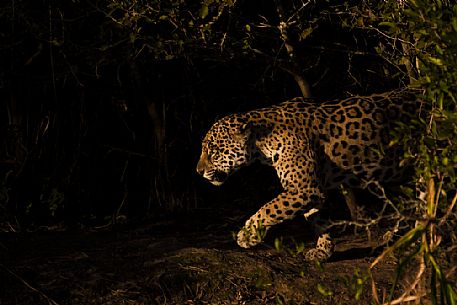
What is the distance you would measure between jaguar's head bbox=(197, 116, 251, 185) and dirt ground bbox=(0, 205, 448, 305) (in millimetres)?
677

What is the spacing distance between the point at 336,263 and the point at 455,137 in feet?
9.44

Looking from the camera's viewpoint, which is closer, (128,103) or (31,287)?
(31,287)

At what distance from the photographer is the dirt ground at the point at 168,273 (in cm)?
580

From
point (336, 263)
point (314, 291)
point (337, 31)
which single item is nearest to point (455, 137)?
point (314, 291)

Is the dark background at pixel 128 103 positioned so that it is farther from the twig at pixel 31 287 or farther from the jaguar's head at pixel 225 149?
the twig at pixel 31 287

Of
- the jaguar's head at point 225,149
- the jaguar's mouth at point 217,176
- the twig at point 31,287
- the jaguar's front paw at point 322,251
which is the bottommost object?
the jaguar's front paw at point 322,251

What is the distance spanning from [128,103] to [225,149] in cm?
290

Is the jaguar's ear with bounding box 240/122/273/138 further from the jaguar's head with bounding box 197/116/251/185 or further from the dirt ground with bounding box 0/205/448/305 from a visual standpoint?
the dirt ground with bounding box 0/205/448/305

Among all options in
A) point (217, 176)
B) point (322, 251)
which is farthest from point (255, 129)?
point (322, 251)

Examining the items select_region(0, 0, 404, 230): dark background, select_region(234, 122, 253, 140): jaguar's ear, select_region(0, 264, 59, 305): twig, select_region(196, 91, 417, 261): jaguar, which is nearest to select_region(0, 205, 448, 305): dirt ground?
select_region(0, 264, 59, 305): twig

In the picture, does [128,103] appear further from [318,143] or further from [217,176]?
[318,143]

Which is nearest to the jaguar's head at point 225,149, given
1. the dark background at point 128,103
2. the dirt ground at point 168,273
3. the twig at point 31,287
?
the dirt ground at point 168,273

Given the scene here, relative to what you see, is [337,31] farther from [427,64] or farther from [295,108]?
[427,64]

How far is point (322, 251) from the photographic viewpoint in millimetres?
6863
